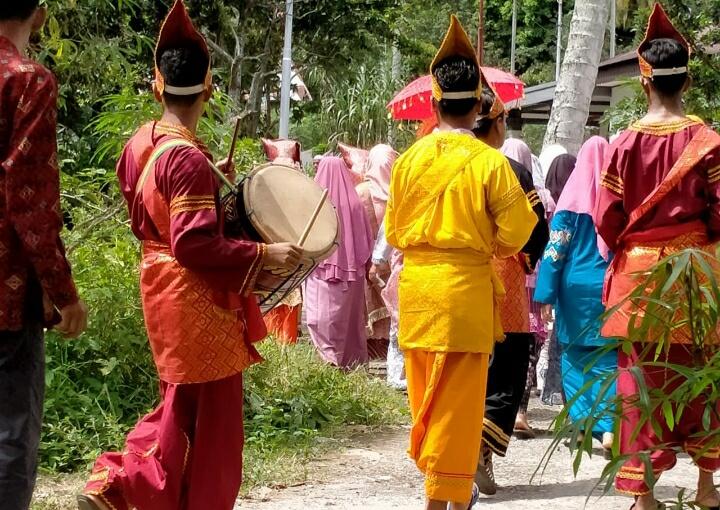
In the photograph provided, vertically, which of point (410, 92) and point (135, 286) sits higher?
point (410, 92)

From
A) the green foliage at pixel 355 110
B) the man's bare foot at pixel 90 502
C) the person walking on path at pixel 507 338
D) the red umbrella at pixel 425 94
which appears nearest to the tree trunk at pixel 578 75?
the red umbrella at pixel 425 94

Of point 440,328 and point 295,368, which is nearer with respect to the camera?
point 440,328

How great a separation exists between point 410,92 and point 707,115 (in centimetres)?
321

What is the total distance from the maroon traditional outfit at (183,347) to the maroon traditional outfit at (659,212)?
1.70 metres

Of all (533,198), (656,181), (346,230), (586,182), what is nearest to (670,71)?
(656,181)

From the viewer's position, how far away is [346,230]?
9883mm

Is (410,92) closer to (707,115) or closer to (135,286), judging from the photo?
(707,115)

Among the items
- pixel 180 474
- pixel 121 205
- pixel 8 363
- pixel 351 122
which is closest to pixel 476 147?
pixel 180 474

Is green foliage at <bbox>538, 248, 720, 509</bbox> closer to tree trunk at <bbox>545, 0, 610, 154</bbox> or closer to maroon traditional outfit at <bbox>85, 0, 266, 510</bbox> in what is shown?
maroon traditional outfit at <bbox>85, 0, 266, 510</bbox>

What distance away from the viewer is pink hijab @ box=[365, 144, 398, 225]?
34.1ft

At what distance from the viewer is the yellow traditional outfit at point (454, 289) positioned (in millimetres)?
4945

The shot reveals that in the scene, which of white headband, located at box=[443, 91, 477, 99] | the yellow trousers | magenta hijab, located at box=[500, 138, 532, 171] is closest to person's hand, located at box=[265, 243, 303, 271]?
the yellow trousers

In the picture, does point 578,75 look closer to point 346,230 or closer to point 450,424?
A: point 346,230

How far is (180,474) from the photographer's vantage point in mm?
4285
